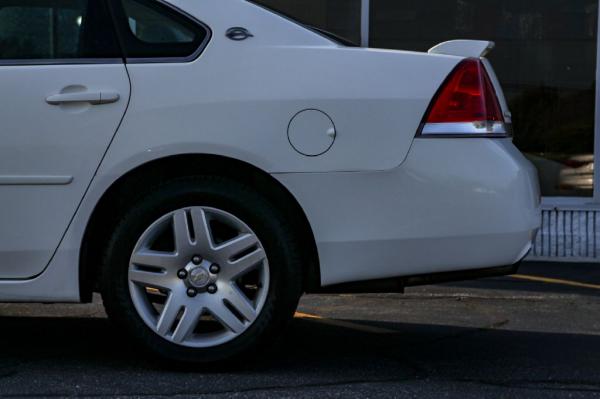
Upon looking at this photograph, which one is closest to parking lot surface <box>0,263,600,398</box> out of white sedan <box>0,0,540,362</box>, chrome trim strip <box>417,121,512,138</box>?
white sedan <box>0,0,540,362</box>

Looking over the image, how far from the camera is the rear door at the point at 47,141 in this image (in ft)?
13.5

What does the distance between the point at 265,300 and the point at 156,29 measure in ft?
3.70

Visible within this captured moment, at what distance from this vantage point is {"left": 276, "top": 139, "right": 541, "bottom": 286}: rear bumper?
4078mm

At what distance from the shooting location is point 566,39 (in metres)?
9.12

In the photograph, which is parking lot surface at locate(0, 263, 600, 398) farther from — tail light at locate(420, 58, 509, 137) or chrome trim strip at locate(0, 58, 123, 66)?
chrome trim strip at locate(0, 58, 123, 66)

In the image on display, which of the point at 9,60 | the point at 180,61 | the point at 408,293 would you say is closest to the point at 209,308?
the point at 180,61

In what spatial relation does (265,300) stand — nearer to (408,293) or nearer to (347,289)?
(347,289)

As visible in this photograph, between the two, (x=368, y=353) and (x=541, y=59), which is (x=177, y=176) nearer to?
(x=368, y=353)

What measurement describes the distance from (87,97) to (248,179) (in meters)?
0.67

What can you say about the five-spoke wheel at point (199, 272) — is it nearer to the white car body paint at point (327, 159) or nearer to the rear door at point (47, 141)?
the white car body paint at point (327, 159)

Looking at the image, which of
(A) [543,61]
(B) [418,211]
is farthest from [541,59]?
(B) [418,211]

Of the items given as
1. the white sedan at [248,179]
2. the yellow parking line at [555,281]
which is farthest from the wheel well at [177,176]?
the yellow parking line at [555,281]

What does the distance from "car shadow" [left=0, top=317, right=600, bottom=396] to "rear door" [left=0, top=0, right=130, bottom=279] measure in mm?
499

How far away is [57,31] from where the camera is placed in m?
4.29
